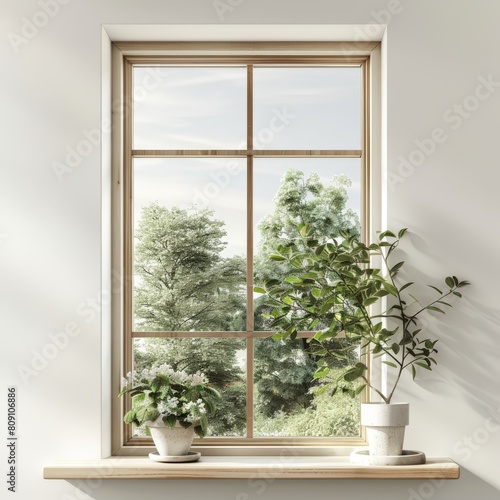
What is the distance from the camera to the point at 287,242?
3.36 metres

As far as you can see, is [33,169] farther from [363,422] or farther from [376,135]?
[363,422]

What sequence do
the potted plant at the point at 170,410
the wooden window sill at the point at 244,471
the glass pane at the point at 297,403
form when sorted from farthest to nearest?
the glass pane at the point at 297,403, the potted plant at the point at 170,410, the wooden window sill at the point at 244,471

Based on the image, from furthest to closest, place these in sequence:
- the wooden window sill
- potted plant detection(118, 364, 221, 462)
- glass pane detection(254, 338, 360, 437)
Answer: glass pane detection(254, 338, 360, 437), potted plant detection(118, 364, 221, 462), the wooden window sill

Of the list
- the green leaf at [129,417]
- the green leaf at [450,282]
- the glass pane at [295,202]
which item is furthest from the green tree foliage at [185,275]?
the green leaf at [450,282]

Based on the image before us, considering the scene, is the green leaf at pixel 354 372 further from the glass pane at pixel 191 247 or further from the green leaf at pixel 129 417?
the green leaf at pixel 129 417

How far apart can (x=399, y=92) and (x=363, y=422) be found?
130 centimetres

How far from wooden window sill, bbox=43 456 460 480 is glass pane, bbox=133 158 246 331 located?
598 millimetres

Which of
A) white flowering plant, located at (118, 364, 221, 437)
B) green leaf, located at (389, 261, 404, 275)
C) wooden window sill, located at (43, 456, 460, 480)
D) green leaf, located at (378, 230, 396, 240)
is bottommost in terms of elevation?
wooden window sill, located at (43, 456, 460, 480)

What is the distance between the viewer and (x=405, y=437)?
3.15 meters

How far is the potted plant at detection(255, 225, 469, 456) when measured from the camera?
120 inches

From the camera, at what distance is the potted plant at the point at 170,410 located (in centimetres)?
307

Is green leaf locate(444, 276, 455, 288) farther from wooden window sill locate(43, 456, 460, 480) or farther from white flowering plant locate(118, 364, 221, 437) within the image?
white flowering plant locate(118, 364, 221, 437)

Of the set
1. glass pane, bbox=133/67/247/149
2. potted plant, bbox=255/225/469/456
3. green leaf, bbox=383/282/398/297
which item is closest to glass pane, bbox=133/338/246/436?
potted plant, bbox=255/225/469/456

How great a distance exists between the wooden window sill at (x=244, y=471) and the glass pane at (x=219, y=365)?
29 cm
